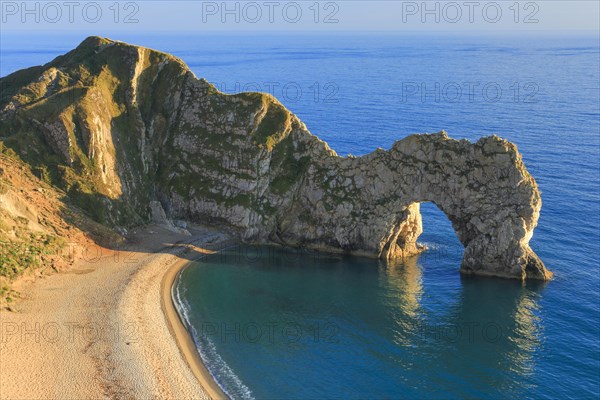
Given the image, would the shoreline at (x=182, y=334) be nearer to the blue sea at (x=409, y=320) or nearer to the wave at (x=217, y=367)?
the wave at (x=217, y=367)

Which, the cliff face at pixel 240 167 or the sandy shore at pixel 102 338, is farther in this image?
the cliff face at pixel 240 167

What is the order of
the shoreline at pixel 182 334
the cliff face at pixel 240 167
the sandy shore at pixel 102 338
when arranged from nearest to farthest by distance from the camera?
the sandy shore at pixel 102 338, the shoreline at pixel 182 334, the cliff face at pixel 240 167

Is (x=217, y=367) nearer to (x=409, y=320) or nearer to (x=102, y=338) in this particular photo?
(x=102, y=338)

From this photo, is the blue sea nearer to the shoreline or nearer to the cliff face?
the shoreline

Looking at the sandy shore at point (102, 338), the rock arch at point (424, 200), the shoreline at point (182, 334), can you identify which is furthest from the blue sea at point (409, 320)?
the rock arch at point (424, 200)

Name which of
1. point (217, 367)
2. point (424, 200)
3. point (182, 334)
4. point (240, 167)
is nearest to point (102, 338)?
point (182, 334)

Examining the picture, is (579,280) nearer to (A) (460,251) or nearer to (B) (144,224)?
(A) (460,251)

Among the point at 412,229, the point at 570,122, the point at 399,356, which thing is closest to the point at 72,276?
the point at 399,356
